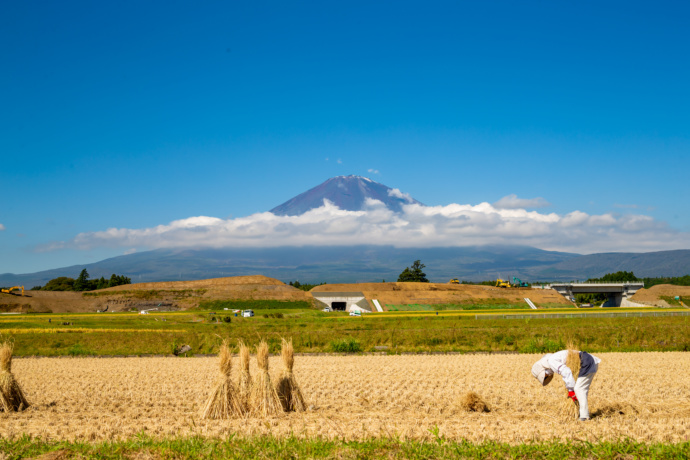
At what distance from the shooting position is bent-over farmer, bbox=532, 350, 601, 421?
40.3 ft

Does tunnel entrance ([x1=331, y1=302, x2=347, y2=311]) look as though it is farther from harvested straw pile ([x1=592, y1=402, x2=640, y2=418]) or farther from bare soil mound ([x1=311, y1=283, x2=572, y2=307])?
harvested straw pile ([x1=592, y1=402, x2=640, y2=418])

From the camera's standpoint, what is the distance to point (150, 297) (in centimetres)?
10038

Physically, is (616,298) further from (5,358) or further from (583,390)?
→ (5,358)

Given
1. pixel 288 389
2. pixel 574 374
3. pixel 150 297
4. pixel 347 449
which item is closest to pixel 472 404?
pixel 574 374

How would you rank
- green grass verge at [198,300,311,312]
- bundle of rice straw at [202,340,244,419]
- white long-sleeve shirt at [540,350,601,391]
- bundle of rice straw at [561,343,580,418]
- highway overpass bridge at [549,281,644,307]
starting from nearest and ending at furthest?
white long-sleeve shirt at [540,350,601,391] < bundle of rice straw at [561,343,580,418] < bundle of rice straw at [202,340,244,419] < green grass verge at [198,300,311,312] < highway overpass bridge at [549,281,644,307]

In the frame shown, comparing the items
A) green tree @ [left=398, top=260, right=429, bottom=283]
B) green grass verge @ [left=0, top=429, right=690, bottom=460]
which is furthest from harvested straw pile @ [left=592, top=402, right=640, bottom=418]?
green tree @ [left=398, top=260, right=429, bottom=283]

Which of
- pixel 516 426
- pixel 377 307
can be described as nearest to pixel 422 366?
pixel 516 426

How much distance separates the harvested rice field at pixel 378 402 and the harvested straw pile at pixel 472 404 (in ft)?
0.45

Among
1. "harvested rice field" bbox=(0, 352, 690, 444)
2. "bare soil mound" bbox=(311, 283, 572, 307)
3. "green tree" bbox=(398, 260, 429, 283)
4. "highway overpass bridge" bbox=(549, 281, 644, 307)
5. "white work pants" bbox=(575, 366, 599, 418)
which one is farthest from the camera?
"green tree" bbox=(398, 260, 429, 283)

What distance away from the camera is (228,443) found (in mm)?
10328

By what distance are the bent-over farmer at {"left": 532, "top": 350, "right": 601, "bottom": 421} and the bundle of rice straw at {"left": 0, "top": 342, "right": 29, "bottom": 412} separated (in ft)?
43.8

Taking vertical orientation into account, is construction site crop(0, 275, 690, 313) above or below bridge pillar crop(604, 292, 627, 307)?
above

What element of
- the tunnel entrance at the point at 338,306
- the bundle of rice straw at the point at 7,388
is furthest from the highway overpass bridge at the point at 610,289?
the bundle of rice straw at the point at 7,388

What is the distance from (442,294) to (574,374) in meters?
90.6
